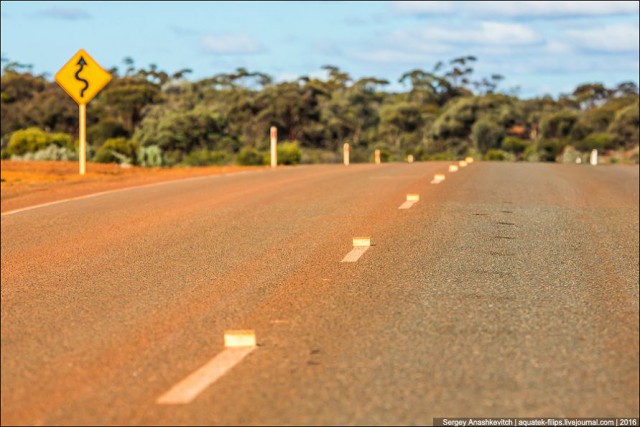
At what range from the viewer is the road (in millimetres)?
4898

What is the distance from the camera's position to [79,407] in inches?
193

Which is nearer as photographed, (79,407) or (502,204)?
(79,407)

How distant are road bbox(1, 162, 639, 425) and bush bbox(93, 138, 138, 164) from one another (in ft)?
82.5

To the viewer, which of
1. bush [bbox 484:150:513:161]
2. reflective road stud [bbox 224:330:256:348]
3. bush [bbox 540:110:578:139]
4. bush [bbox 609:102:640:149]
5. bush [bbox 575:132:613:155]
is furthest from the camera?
bush [bbox 540:110:578:139]

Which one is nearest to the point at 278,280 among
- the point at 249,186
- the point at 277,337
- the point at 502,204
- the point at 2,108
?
the point at 277,337

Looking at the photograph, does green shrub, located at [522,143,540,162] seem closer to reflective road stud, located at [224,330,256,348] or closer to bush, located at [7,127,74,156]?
bush, located at [7,127,74,156]

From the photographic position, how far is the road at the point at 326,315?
4898 mm

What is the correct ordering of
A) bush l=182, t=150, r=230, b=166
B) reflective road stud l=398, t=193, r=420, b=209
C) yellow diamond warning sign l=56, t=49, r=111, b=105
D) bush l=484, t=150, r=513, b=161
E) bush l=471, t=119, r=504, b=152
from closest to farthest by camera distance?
reflective road stud l=398, t=193, r=420, b=209, yellow diamond warning sign l=56, t=49, r=111, b=105, bush l=182, t=150, r=230, b=166, bush l=484, t=150, r=513, b=161, bush l=471, t=119, r=504, b=152

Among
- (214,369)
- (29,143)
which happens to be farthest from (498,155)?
(214,369)

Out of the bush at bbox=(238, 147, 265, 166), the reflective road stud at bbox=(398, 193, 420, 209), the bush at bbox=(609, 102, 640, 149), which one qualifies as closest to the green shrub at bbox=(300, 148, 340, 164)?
the bush at bbox=(238, 147, 265, 166)

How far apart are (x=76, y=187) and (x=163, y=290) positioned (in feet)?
43.9

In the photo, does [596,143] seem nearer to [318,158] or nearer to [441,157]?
[441,157]

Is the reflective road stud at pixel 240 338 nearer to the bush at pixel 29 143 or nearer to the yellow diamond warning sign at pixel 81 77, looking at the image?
the yellow diamond warning sign at pixel 81 77

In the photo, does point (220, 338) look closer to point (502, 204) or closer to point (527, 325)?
point (527, 325)
